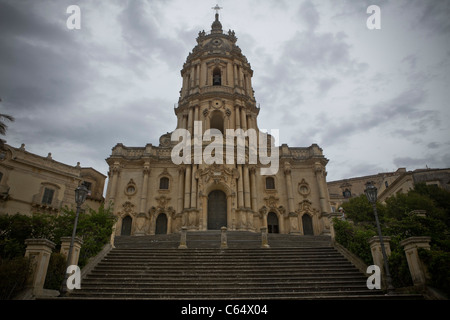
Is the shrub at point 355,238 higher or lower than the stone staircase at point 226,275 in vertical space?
higher

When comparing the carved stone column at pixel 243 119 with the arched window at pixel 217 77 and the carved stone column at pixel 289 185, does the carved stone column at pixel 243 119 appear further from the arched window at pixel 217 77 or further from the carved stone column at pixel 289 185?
the carved stone column at pixel 289 185

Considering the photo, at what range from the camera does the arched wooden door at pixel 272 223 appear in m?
31.1

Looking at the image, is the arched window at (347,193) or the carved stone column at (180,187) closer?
the carved stone column at (180,187)

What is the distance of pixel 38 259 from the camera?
35.6 ft

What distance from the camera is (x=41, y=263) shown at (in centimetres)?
1081

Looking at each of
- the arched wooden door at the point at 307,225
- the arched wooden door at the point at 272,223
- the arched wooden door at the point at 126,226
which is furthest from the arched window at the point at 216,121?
the arched wooden door at the point at 126,226

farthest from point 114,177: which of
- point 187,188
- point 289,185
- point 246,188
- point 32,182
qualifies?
point 289,185

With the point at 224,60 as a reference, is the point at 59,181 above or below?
below

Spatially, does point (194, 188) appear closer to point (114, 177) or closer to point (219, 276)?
point (114, 177)

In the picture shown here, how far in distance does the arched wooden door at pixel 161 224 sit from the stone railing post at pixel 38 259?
19.6 meters

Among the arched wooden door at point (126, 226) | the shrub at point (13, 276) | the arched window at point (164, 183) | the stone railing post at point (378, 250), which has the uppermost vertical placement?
the arched window at point (164, 183)
